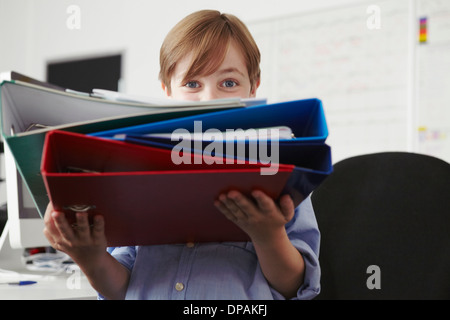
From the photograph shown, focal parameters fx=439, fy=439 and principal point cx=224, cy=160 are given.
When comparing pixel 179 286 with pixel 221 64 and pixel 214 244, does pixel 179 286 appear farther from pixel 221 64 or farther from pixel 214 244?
pixel 221 64

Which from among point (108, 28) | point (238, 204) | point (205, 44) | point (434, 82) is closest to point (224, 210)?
point (238, 204)

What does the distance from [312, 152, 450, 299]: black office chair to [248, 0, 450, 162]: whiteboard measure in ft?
5.21

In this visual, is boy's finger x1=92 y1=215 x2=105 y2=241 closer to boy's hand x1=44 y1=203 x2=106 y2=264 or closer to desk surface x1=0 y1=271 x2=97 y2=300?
boy's hand x1=44 y1=203 x2=106 y2=264

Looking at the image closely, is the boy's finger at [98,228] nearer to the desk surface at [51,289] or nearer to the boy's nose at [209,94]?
the boy's nose at [209,94]

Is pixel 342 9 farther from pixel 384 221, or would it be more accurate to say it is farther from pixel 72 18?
pixel 72 18

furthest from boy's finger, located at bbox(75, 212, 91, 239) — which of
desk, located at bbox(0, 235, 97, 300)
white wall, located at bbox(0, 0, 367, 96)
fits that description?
white wall, located at bbox(0, 0, 367, 96)

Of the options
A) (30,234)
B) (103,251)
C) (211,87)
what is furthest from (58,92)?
(30,234)

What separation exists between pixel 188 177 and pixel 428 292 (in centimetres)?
60

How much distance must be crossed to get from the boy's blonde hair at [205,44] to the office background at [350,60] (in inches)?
69.9

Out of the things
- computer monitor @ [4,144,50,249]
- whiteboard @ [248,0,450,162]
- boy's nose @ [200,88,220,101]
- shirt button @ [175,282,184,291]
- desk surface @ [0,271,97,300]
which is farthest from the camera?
whiteboard @ [248,0,450,162]

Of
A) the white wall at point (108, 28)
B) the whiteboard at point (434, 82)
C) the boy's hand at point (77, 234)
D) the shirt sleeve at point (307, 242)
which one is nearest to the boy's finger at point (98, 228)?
the boy's hand at point (77, 234)

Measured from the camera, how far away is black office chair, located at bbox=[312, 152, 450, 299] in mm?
823

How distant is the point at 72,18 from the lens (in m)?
3.74

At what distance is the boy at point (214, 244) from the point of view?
20.6 inches
